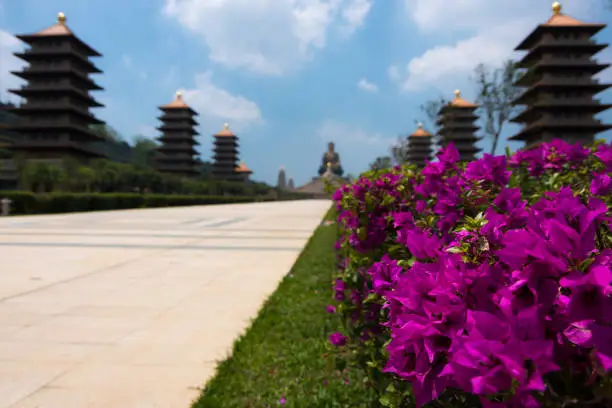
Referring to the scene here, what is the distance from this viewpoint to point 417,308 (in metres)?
0.74

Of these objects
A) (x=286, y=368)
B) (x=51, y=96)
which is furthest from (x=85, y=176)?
(x=286, y=368)

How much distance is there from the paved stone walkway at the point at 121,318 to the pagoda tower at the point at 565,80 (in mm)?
39695

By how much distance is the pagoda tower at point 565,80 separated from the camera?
38.6 m

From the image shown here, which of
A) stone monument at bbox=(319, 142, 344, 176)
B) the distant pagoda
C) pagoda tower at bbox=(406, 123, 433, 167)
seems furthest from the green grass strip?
stone monument at bbox=(319, 142, 344, 176)

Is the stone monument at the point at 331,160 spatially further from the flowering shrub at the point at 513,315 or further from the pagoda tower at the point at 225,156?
the flowering shrub at the point at 513,315

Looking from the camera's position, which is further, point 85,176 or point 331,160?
point 331,160

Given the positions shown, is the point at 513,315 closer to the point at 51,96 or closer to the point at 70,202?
the point at 70,202

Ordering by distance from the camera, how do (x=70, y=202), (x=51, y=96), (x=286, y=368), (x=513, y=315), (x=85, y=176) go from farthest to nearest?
(x=51, y=96) < (x=85, y=176) < (x=70, y=202) < (x=286, y=368) < (x=513, y=315)

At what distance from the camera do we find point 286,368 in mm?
2627

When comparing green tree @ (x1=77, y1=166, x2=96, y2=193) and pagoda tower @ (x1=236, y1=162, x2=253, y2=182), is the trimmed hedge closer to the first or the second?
green tree @ (x1=77, y1=166, x2=96, y2=193)

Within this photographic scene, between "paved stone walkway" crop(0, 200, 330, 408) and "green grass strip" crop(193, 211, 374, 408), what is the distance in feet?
0.46

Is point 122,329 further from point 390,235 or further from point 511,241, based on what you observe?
point 511,241

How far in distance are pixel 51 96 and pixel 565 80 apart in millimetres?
47408

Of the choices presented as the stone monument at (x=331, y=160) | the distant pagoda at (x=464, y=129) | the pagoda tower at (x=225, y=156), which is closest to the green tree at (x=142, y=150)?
the pagoda tower at (x=225, y=156)
